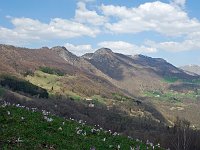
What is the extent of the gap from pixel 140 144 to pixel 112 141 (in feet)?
8.09

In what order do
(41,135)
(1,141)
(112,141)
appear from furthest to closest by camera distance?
1. (112,141)
2. (41,135)
3. (1,141)

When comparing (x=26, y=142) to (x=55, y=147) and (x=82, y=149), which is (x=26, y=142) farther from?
(x=82, y=149)

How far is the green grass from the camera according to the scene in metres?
20.0

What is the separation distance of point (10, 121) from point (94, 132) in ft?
20.4

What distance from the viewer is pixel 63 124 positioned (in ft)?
85.5

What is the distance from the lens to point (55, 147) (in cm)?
2050

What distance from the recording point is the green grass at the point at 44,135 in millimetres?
19969

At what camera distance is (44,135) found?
21938 mm

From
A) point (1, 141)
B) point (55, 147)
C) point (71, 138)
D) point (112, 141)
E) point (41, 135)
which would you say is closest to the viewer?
point (1, 141)

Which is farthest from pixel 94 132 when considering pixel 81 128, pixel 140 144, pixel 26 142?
pixel 26 142

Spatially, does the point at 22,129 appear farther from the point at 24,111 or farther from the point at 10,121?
the point at 24,111

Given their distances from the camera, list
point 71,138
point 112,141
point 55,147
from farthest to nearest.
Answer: point 112,141 → point 71,138 → point 55,147

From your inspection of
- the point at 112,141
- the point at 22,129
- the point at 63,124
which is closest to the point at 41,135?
the point at 22,129

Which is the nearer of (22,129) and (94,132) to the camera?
(22,129)
